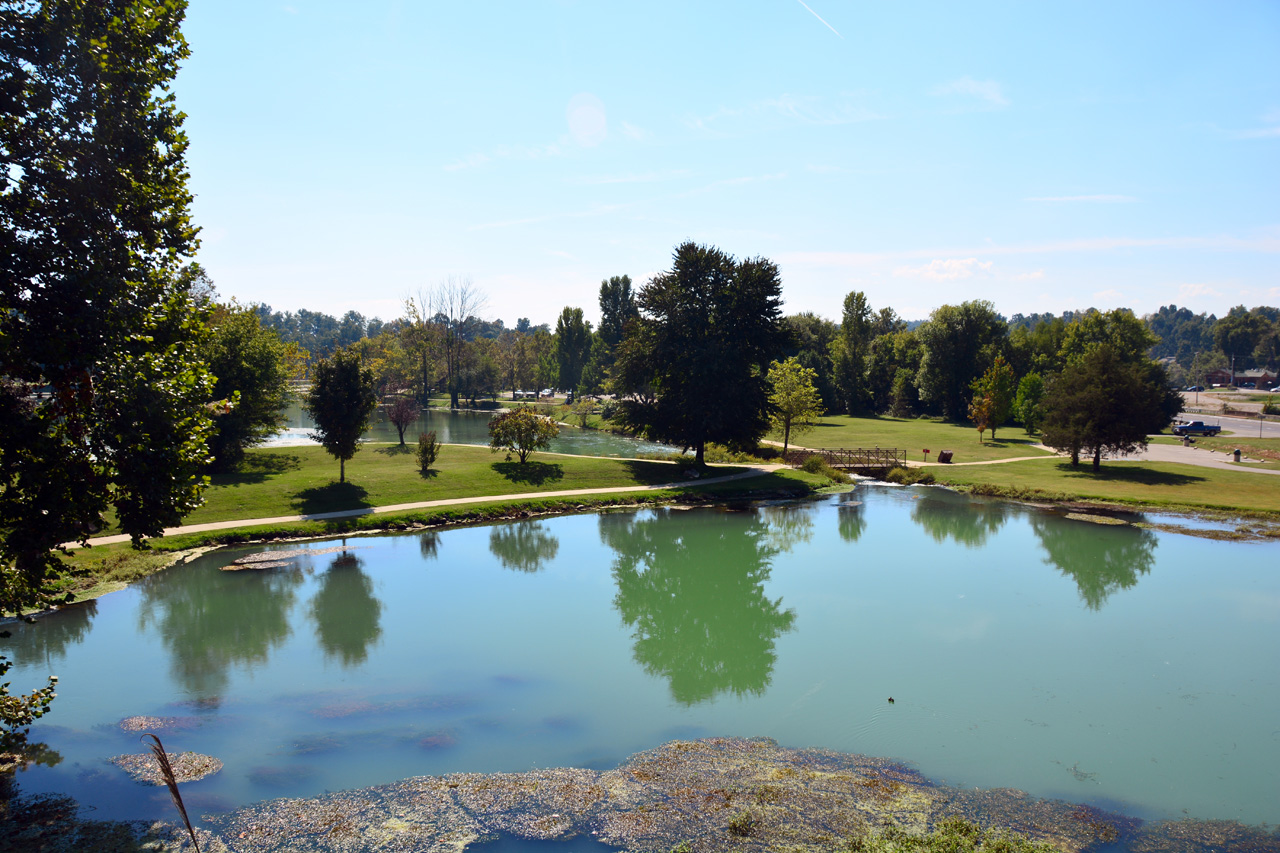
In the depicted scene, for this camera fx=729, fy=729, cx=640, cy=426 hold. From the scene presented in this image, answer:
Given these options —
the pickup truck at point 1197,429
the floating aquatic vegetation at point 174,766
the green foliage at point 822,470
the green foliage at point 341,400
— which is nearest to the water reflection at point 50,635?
the floating aquatic vegetation at point 174,766

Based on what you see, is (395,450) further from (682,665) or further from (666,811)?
(666,811)

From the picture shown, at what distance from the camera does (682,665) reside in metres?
16.0

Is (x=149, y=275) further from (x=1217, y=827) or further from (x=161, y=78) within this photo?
(x=1217, y=827)

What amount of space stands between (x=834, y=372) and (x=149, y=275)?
8168 centimetres

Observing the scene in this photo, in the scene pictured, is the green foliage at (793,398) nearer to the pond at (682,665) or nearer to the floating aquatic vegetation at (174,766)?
the pond at (682,665)

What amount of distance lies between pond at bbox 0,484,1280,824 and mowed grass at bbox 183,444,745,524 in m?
4.61

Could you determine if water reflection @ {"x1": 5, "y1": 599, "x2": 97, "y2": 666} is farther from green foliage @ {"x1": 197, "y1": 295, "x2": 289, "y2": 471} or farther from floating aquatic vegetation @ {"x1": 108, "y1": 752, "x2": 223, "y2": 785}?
green foliage @ {"x1": 197, "y1": 295, "x2": 289, "y2": 471}

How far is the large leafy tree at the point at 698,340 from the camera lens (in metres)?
38.2

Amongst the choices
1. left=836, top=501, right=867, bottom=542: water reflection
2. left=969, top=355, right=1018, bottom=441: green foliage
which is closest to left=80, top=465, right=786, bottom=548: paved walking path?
left=836, top=501, right=867, bottom=542: water reflection

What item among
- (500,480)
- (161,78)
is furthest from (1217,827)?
(500,480)

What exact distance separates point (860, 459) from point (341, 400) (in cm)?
2982

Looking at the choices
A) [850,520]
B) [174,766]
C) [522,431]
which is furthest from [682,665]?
[522,431]

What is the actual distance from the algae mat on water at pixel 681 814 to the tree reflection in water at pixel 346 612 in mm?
6158

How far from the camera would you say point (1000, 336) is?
8262cm
